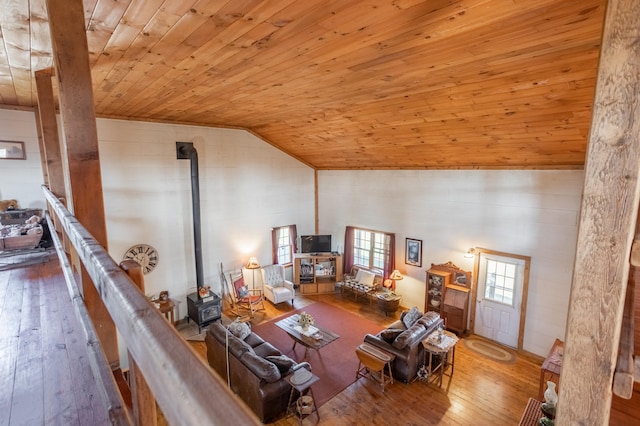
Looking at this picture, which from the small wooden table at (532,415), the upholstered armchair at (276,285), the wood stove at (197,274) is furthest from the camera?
the upholstered armchair at (276,285)

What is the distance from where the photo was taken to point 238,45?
105 inches

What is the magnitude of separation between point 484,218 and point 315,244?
448 cm

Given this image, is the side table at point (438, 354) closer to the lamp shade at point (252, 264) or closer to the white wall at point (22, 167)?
the lamp shade at point (252, 264)

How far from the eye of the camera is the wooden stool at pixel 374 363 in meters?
5.02

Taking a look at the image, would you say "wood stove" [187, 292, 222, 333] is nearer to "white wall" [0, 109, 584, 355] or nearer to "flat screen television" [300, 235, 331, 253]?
"white wall" [0, 109, 584, 355]

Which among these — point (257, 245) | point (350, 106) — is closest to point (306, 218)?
point (257, 245)

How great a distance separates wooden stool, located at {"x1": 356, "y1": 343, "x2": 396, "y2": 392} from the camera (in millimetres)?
5023

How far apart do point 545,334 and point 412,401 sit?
3023 mm

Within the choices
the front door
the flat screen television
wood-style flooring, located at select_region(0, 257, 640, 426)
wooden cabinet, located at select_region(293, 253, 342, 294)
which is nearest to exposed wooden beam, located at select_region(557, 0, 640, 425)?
wood-style flooring, located at select_region(0, 257, 640, 426)

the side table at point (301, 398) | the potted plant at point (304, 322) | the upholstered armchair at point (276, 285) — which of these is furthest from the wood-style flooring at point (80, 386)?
the upholstered armchair at point (276, 285)

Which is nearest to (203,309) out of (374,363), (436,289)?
(374,363)

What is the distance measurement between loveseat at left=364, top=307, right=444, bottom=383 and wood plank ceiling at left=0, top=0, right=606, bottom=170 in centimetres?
335

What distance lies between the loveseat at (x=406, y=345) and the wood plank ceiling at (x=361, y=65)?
335 cm

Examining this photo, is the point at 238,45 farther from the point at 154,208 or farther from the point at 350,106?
the point at 154,208
